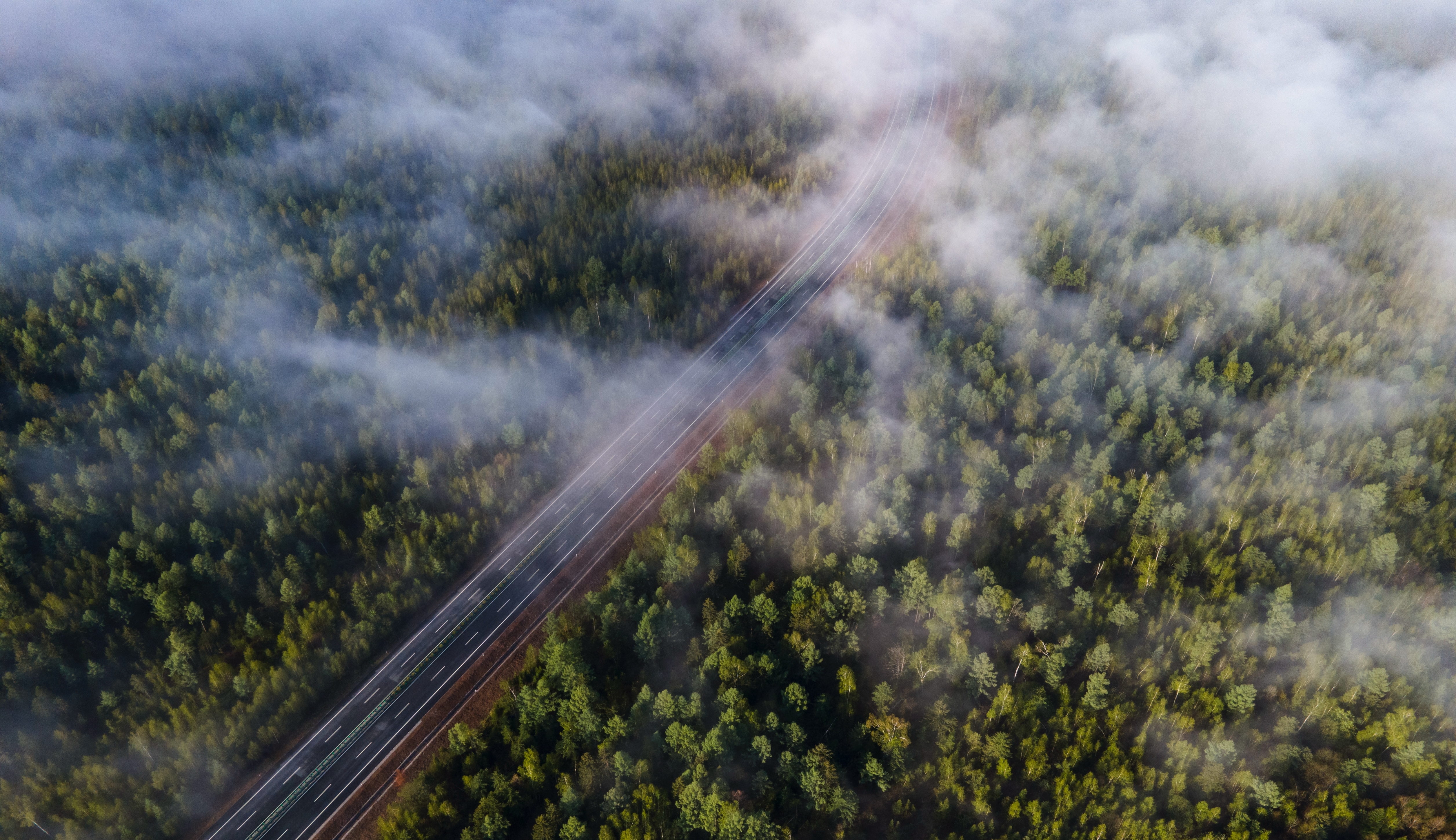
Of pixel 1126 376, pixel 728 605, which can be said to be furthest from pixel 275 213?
pixel 1126 376

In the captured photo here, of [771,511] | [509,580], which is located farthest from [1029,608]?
[509,580]

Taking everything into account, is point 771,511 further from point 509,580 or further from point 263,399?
point 263,399

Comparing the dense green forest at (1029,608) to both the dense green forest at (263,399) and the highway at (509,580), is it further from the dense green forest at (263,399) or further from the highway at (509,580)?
the dense green forest at (263,399)

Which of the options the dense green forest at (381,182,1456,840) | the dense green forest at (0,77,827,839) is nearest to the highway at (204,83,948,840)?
the dense green forest at (0,77,827,839)

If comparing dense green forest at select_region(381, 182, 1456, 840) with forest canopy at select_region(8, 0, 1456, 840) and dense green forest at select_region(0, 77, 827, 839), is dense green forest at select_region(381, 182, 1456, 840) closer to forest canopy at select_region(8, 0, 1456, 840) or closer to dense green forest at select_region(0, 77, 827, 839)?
forest canopy at select_region(8, 0, 1456, 840)

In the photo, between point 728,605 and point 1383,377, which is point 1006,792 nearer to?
point 728,605
